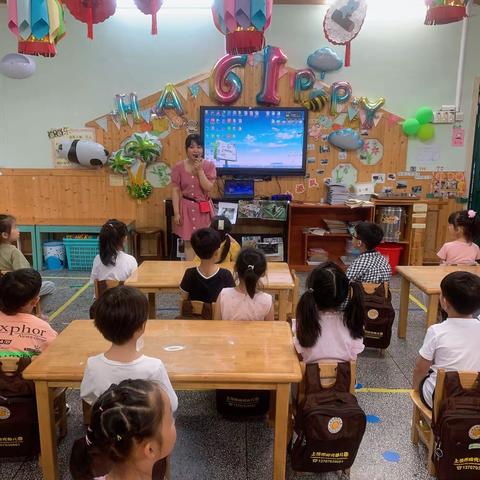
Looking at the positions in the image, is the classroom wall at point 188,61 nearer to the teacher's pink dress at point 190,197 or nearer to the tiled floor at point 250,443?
the teacher's pink dress at point 190,197

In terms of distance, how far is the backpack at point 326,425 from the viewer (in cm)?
175

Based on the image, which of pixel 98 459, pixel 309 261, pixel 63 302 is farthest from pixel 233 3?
pixel 309 261

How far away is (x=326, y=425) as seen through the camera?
1.75 m

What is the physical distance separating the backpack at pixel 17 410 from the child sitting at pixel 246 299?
893 millimetres

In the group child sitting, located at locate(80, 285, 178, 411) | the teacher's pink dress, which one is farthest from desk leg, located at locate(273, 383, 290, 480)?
the teacher's pink dress

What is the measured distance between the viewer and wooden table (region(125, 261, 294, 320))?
2.84 meters

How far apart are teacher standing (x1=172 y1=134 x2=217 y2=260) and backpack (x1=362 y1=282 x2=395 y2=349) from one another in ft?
5.86

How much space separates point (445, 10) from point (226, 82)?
10.6ft

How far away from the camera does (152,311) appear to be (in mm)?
3467

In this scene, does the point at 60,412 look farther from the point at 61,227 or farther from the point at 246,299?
the point at 61,227

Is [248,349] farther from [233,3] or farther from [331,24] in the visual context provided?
[331,24]

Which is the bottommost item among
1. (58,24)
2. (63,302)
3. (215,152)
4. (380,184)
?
(63,302)

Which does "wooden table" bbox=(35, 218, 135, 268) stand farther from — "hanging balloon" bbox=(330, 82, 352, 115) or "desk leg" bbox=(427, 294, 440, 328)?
"desk leg" bbox=(427, 294, 440, 328)

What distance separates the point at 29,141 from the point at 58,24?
3.28 metres
